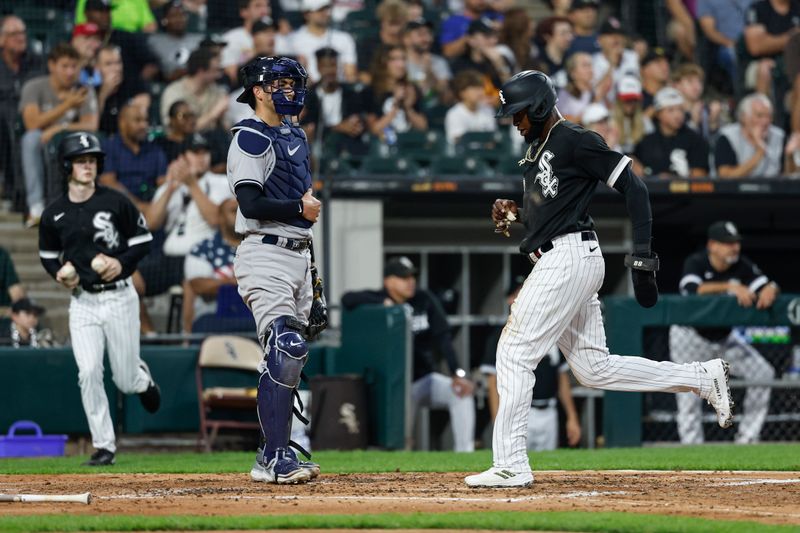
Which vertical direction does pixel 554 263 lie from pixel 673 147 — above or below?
below

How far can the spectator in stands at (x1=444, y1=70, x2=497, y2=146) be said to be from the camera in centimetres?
1346

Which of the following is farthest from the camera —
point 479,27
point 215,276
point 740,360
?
point 479,27

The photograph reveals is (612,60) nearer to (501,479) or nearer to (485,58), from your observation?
(485,58)

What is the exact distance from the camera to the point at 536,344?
564 centimetres

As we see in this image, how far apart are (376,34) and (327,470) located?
8023 mm

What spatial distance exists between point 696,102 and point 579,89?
1262 millimetres

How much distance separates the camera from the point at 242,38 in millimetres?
13727

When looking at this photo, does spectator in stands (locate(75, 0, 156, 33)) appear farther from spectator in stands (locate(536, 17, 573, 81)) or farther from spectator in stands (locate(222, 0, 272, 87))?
spectator in stands (locate(536, 17, 573, 81))

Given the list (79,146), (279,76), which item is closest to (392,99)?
(79,146)

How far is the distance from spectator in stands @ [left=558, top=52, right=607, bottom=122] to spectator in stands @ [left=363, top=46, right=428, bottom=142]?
150cm

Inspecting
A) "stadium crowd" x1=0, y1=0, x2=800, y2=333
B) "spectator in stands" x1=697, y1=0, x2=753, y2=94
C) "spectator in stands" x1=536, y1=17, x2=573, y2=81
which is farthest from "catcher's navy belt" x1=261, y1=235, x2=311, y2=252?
"spectator in stands" x1=697, y1=0, x2=753, y2=94

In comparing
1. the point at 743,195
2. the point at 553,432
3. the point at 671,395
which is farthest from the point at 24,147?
the point at 743,195

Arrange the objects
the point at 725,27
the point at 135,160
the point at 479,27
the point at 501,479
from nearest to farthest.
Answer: the point at 501,479, the point at 135,160, the point at 479,27, the point at 725,27

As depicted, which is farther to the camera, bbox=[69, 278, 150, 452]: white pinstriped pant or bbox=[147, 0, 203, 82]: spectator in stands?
bbox=[147, 0, 203, 82]: spectator in stands
